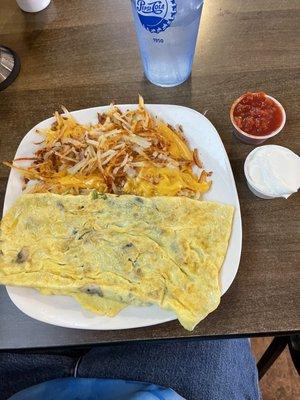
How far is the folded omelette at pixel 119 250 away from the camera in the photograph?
97 cm

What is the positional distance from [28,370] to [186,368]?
0.48 m

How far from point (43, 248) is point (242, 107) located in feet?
2.28

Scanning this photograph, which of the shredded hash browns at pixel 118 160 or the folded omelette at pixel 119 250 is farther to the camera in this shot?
the shredded hash browns at pixel 118 160

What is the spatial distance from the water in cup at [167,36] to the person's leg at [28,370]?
37.2 inches

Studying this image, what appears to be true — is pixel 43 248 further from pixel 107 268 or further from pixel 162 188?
pixel 162 188

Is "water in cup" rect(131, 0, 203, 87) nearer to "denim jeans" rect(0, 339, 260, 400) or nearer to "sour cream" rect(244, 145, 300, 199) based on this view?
"sour cream" rect(244, 145, 300, 199)

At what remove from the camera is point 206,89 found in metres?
1.36

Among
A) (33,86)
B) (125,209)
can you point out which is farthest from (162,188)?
(33,86)

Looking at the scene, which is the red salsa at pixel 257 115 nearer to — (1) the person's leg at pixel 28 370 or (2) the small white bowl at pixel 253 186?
(2) the small white bowl at pixel 253 186

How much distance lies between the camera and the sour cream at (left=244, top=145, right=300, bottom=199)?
1084 millimetres

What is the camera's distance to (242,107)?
1.21 meters

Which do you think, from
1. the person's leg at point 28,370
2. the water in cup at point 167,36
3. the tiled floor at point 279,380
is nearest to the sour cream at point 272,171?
the water in cup at point 167,36

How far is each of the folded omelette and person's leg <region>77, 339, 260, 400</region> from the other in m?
0.25

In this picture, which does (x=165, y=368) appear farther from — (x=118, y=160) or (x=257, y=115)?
(x=257, y=115)
